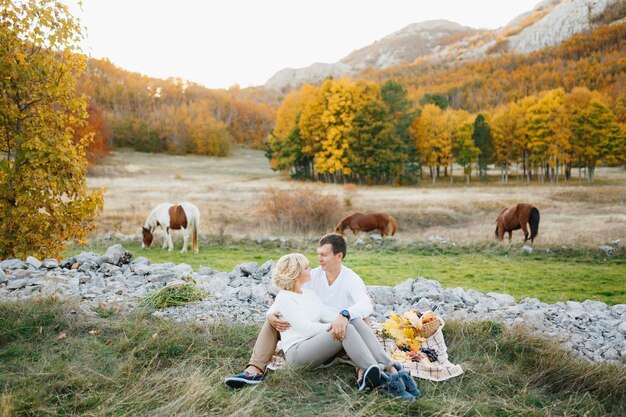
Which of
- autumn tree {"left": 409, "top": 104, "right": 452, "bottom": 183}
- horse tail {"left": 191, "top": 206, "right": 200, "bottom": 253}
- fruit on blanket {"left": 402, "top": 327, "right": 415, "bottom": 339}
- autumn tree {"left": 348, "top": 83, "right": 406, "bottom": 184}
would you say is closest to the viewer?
fruit on blanket {"left": 402, "top": 327, "right": 415, "bottom": 339}

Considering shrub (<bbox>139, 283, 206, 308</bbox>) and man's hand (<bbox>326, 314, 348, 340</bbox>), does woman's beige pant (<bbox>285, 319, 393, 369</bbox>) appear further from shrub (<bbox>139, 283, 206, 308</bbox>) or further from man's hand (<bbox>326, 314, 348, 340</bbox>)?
shrub (<bbox>139, 283, 206, 308</bbox>)

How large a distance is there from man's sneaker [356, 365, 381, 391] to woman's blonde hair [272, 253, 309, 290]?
1.11 meters

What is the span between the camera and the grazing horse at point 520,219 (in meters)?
15.2

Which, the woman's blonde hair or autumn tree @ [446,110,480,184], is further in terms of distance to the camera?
autumn tree @ [446,110,480,184]

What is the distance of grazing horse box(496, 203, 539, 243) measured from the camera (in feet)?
49.9

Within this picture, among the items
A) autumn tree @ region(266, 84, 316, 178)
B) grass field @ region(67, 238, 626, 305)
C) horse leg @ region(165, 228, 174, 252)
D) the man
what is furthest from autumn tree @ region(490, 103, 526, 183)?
the man

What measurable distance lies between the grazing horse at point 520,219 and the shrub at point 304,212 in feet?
22.5

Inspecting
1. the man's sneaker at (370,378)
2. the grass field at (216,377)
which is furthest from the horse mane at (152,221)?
the man's sneaker at (370,378)

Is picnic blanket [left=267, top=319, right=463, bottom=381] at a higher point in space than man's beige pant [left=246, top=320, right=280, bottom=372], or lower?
lower

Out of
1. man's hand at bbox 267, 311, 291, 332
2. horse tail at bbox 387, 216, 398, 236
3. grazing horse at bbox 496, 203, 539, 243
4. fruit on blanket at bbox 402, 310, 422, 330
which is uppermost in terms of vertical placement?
man's hand at bbox 267, 311, 291, 332

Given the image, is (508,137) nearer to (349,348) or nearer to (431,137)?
(431,137)

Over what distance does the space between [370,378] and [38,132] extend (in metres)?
8.71

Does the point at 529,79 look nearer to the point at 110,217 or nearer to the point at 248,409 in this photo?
the point at 110,217

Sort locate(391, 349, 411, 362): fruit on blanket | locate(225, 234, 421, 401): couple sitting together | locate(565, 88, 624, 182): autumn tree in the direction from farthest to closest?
1. locate(565, 88, 624, 182): autumn tree
2. locate(391, 349, 411, 362): fruit on blanket
3. locate(225, 234, 421, 401): couple sitting together
